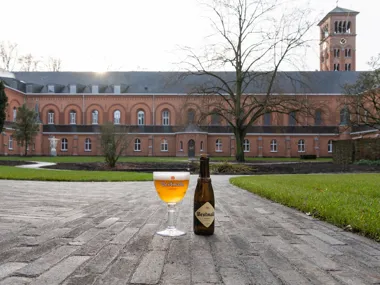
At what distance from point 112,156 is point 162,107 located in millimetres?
31241

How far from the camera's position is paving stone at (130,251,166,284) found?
212 cm

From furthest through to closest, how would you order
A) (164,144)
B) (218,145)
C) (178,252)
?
(164,144) < (218,145) < (178,252)

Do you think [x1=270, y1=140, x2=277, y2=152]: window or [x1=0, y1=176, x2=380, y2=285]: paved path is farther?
[x1=270, y1=140, x2=277, y2=152]: window

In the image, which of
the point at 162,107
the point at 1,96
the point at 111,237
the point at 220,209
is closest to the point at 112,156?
the point at 1,96

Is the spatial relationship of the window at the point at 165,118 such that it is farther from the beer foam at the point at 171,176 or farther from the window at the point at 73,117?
the beer foam at the point at 171,176

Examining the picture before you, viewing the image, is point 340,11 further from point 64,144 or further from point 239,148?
point 64,144

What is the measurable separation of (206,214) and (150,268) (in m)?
1.03

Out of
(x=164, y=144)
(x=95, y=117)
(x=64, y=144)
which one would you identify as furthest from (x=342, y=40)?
(x=64, y=144)

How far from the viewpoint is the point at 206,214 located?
329 centimetres

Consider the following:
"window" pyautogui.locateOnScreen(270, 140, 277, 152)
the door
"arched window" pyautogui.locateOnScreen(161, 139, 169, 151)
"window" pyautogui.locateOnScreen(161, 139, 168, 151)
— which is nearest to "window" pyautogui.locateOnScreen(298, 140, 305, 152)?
"window" pyautogui.locateOnScreen(270, 140, 277, 152)

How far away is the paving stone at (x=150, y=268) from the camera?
2125 millimetres

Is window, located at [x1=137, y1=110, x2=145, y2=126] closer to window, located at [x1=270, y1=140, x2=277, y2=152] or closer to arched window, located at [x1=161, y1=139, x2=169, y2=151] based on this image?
arched window, located at [x1=161, y1=139, x2=169, y2=151]

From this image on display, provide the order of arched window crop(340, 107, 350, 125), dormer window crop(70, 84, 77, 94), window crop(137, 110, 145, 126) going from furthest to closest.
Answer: window crop(137, 110, 145, 126) < dormer window crop(70, 84, 77, 94) < arched window crop(340, 107, 350, 125)

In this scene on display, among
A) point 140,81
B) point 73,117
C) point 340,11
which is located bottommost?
point 73,117
